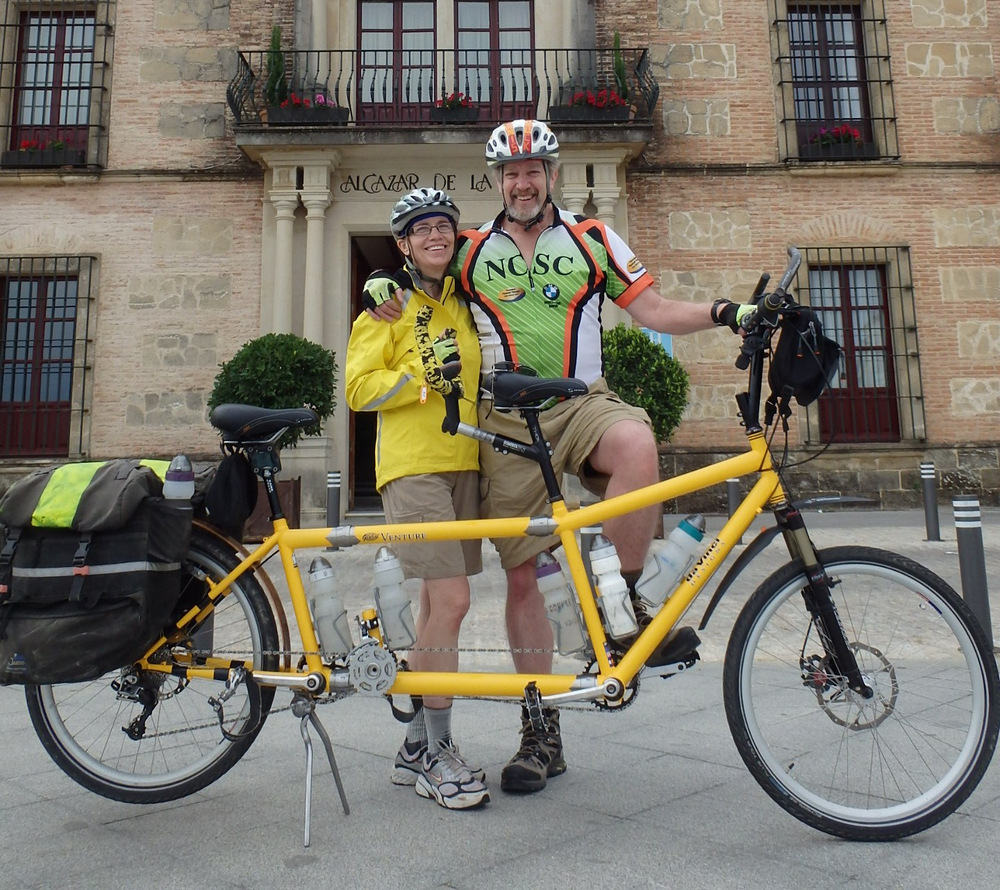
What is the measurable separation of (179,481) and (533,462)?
111 cm

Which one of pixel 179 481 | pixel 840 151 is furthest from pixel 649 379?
pixel 840 151

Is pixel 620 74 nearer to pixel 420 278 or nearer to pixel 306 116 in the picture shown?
pixel 306 116

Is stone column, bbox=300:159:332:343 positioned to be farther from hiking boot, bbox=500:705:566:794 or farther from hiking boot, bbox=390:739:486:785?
hiking boot, bbox=500:705:566:794

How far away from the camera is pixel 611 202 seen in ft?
39.5

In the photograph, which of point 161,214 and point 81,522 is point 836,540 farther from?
point 161,214

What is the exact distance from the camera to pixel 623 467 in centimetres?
242

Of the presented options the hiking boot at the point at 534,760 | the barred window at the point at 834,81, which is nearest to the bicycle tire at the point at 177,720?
the hiking boot at the point at 534,760

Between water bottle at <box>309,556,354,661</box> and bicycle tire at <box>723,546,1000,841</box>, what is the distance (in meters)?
1.11

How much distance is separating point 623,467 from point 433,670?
88 cm

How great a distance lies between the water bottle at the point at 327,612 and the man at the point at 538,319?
612 mm

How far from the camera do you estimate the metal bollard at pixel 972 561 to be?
14.9 ft

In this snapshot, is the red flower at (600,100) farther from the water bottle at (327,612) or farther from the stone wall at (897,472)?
the water bottle at (327,612)

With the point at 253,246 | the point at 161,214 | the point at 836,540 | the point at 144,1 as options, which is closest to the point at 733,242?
the point at 836,540

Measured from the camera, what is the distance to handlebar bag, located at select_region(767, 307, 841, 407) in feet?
7.32
